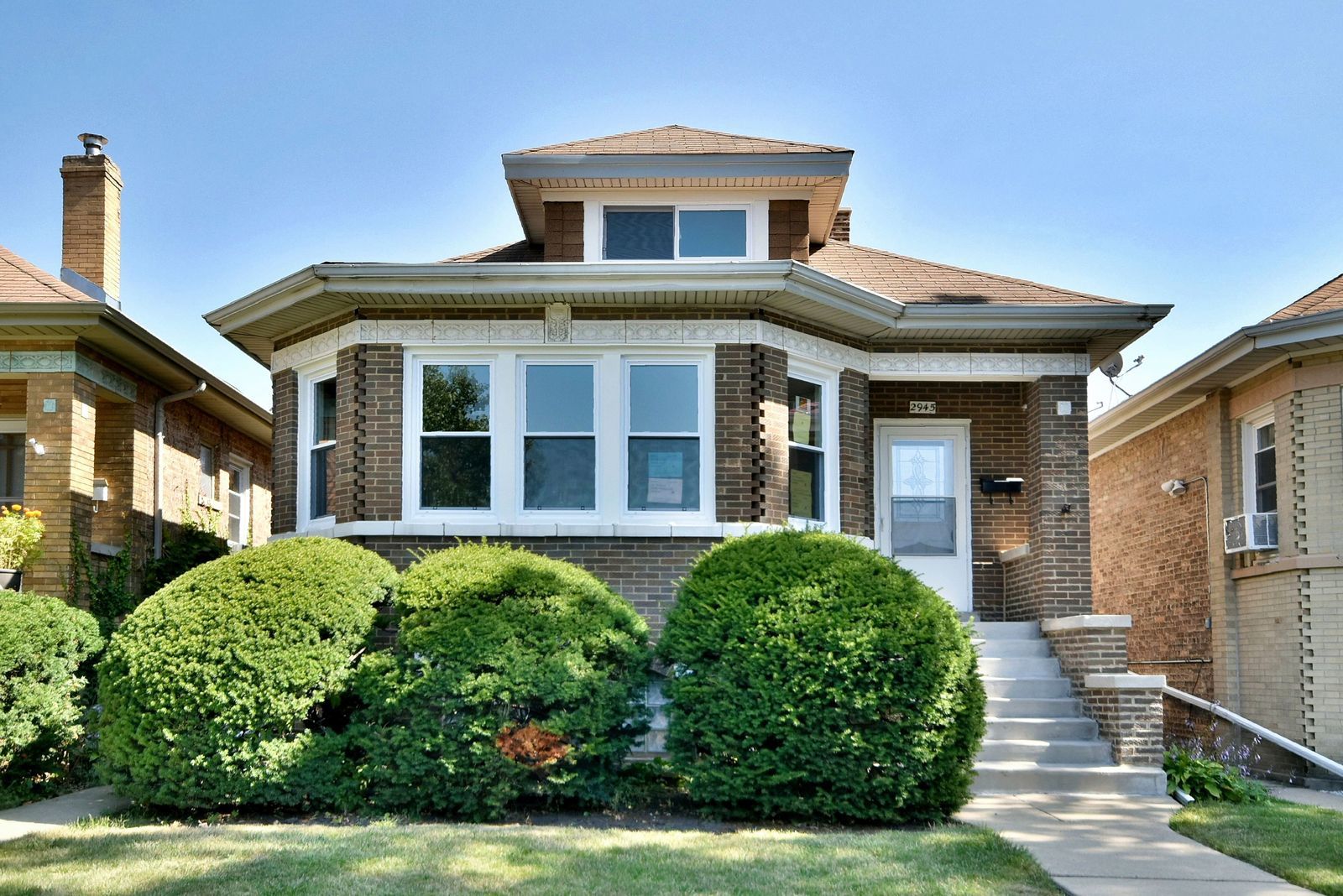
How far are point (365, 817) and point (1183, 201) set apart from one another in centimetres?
1317

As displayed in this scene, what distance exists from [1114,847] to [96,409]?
1098 cm

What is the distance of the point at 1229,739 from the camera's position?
11.9m

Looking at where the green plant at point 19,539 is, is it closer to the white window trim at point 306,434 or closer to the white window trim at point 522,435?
the white window trim at point 306,434

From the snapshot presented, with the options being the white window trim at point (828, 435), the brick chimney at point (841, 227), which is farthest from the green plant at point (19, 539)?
the brick chimney at point (841, 227)

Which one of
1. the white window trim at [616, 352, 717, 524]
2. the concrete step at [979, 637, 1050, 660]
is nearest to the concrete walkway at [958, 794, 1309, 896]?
the concrete step at [979, 637, 1050, 660]

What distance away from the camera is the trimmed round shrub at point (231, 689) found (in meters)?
7.51

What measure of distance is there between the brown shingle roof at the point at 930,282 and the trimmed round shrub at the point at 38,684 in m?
7.37

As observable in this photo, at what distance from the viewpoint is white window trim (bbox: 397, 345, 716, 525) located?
1074 centimetres

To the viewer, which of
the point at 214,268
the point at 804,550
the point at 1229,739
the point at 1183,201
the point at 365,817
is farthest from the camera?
the point at 214,268

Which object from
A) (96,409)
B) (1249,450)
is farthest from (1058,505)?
(96,409)

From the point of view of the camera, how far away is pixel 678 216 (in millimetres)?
12492

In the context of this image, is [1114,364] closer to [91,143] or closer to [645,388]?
[645,388]

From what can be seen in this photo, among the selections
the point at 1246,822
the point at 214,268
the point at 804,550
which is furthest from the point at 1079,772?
the point at 214,268

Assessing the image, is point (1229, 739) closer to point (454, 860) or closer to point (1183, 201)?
point (1183, 201)
